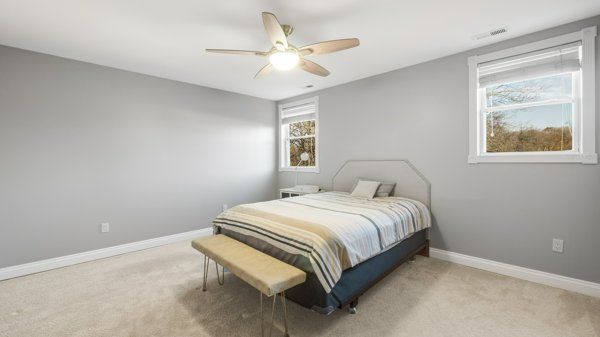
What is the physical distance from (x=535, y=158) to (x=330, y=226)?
2277 millimetres

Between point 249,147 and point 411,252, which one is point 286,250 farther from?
point 249,147

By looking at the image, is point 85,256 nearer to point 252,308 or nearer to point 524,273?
point 252,308

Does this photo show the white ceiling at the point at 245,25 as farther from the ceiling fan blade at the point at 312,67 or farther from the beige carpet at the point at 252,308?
the beige carpet at the point at 252,308

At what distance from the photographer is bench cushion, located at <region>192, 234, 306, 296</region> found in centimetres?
169

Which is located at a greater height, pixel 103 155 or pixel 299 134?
pixel 299 134

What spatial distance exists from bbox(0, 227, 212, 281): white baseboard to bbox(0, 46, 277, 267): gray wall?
7 cm

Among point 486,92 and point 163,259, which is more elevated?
point 486,92

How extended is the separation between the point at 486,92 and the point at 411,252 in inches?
80.7

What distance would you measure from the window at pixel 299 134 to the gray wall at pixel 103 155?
91 centimetres

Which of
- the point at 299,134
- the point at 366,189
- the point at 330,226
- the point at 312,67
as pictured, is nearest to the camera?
the point at 330,226

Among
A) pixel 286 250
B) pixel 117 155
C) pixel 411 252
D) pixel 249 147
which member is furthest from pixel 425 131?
pixel 117 155

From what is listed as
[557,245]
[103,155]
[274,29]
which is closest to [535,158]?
[557,245]

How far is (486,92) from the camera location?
10.1 ft

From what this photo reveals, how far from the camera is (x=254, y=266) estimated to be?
1.92 meters
